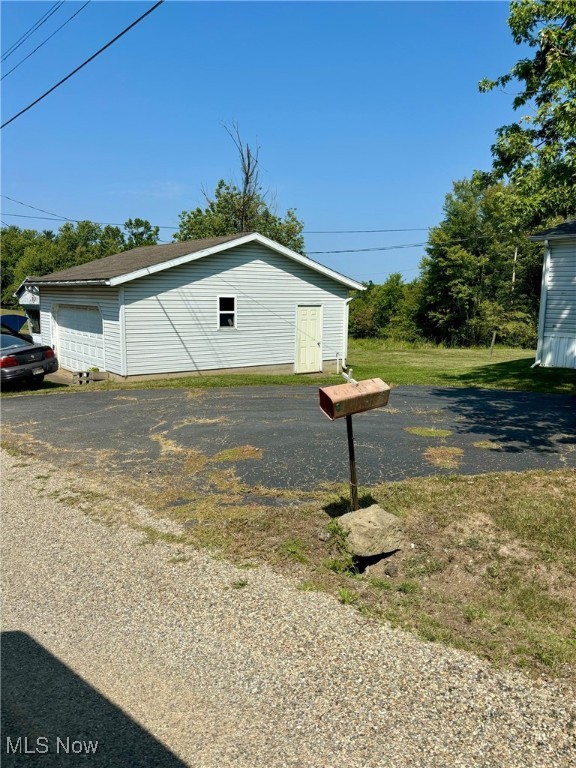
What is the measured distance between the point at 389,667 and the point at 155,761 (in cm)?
148

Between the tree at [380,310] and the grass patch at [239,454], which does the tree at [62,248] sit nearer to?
the tree at [380,310]

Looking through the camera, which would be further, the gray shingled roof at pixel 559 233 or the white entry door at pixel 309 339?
the white entry door at pixel 309 339

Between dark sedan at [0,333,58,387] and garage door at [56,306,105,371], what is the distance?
1.81 meters

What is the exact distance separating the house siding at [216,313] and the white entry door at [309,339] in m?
0.22

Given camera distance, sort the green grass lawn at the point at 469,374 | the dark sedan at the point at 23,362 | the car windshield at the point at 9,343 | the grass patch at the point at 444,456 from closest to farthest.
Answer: the grass patch at the point at 444,456 < the green grass lawn at the point at 469,374 < the dark sedan at the point at 23,362 < the car windshield at the point at 9,343

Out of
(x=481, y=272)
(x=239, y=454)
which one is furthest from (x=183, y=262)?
(x=481, y=272)

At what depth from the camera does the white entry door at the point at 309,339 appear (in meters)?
19.5

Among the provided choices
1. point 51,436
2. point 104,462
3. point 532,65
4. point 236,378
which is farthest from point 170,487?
point 236,378

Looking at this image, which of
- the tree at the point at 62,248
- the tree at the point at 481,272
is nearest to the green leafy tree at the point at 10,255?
the tree at the point at 62,248

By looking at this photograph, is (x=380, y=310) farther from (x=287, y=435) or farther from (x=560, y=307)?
(x=287, y=435)

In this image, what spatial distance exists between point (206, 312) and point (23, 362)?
5.21 m

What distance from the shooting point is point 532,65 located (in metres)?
8.91

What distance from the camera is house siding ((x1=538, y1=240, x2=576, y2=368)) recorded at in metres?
16.1

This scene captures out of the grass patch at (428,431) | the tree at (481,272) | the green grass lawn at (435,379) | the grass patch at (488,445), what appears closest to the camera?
the grass patch at (488,445)
